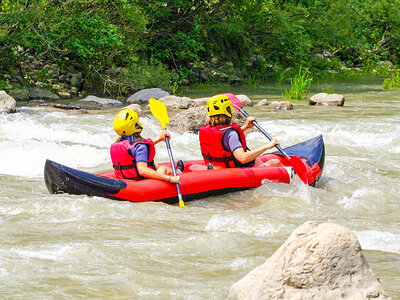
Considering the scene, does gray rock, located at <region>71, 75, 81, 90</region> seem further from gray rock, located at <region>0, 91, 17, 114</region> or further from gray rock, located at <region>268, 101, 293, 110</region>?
gray rock, located at <region>268, 101, 293, 110</region>

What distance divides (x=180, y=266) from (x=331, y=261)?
111 centimetres

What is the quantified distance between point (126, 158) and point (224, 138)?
845 mm

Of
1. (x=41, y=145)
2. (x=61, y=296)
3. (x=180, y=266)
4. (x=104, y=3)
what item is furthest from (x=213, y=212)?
(x=104, y=3)

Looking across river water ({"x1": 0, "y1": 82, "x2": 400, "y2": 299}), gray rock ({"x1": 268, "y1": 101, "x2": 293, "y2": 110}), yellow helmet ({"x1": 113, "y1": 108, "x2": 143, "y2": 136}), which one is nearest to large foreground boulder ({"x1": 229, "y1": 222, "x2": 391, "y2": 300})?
river water ({"x1": 0, "y1": 82, "x2": 400, "y2": 299})

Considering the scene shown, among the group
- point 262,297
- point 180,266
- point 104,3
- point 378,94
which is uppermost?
point 104,3

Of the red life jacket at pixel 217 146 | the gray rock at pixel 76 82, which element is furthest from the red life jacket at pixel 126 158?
the gray rock at pixel 76 82

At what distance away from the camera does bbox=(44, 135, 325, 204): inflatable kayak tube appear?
4406mm

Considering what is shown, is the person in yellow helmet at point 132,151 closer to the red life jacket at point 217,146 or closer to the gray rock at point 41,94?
the red life jacket at point 217,146

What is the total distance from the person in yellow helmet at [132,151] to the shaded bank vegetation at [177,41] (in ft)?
20.4

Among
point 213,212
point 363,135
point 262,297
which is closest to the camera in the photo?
point 262,297

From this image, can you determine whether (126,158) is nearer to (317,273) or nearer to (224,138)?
(224,138)

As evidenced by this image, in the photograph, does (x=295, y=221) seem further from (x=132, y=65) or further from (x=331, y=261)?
(x=132, y=65)

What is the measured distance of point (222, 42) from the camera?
1612cm

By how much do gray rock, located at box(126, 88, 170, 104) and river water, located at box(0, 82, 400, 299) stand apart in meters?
4.09
